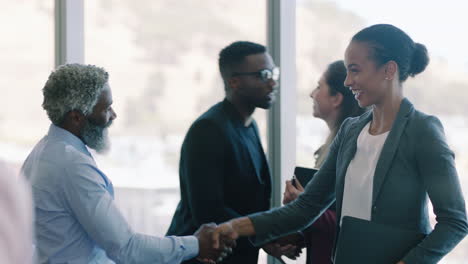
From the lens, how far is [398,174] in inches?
76.5

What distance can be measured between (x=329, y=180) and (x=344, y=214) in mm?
234

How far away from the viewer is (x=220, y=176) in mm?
2871

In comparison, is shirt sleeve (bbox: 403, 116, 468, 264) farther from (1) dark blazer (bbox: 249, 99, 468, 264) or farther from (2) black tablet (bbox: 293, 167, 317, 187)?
(2) black tablet (bbox: 293, 167, 317, 187)

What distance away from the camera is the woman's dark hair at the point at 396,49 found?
205cm

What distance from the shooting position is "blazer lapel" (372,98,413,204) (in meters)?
1.96

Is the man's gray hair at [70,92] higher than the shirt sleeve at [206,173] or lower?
higher

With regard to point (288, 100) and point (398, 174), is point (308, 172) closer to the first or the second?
point (398, 174)

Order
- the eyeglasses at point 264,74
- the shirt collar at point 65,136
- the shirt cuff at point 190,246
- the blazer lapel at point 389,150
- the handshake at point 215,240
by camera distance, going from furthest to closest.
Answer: the eyeglasses at point 264,74 < the handshake at point 215,240 < the shirt cuff at point 190,246 < the shirt collar at point 65,136 < the blazer lapel at point 389,150

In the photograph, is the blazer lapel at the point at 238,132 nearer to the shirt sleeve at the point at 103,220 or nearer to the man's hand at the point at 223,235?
the man's hand at the point at 223,235

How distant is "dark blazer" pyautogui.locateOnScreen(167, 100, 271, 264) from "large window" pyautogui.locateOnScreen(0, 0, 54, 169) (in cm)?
100

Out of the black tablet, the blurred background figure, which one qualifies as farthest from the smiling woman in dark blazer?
the black tablet

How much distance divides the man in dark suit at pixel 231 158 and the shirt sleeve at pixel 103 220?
52 centimetres

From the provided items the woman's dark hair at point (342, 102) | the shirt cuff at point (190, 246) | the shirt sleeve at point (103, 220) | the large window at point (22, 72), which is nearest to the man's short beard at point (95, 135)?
the shirt sleeve at point (103, 220)

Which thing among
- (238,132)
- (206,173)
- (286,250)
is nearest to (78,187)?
(206,173)
